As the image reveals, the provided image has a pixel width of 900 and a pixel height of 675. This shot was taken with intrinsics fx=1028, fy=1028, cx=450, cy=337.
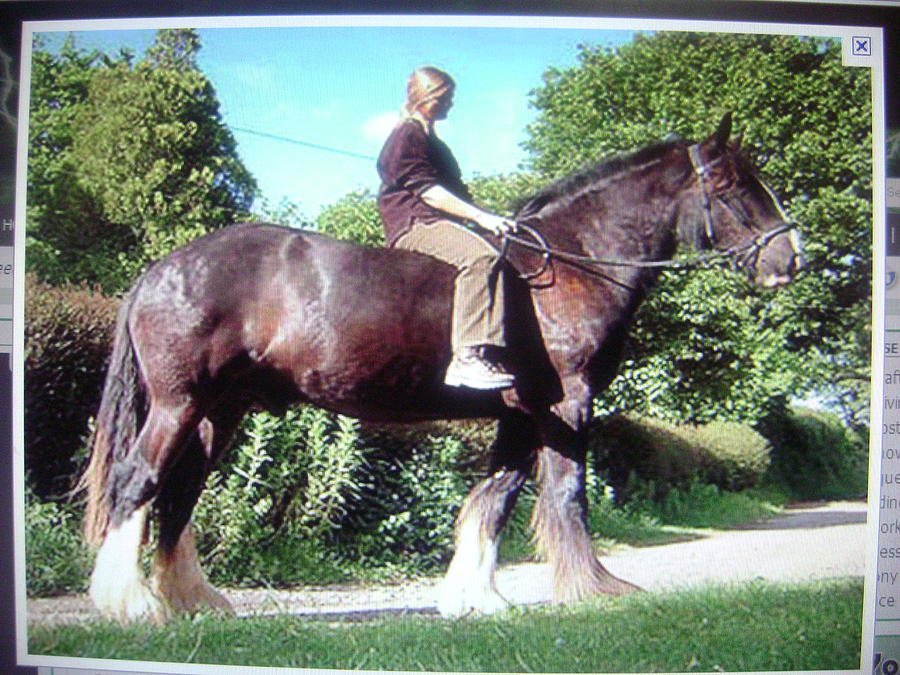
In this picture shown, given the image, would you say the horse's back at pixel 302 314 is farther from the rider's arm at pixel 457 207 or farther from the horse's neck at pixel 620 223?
the horse's neck at pixel 620 223

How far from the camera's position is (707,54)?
3.88 meters

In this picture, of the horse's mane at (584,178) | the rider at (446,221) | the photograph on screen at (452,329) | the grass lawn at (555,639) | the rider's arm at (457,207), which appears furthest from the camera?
the horse's mane at (584,178)

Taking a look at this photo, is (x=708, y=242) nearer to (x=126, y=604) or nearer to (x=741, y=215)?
(x=741, y=215)

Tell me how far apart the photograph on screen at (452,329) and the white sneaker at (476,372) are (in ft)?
0.06

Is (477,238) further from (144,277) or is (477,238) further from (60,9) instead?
(60,9)

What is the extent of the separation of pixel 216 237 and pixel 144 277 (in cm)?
31

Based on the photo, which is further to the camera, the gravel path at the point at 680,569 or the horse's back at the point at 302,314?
the horse's back at the point at 302,314

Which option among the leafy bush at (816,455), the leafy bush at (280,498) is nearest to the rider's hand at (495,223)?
the leafy bush at (280,498)

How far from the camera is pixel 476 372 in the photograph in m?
3.93

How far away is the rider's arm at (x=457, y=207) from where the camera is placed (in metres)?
4.01

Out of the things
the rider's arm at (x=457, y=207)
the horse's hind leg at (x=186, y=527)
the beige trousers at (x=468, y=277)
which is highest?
the rider's arm at (x=457, y=207)

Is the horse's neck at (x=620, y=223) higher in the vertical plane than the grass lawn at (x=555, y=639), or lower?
higher

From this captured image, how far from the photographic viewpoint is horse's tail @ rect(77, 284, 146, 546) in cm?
396

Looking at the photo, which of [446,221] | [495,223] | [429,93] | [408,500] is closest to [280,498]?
[408,500]
